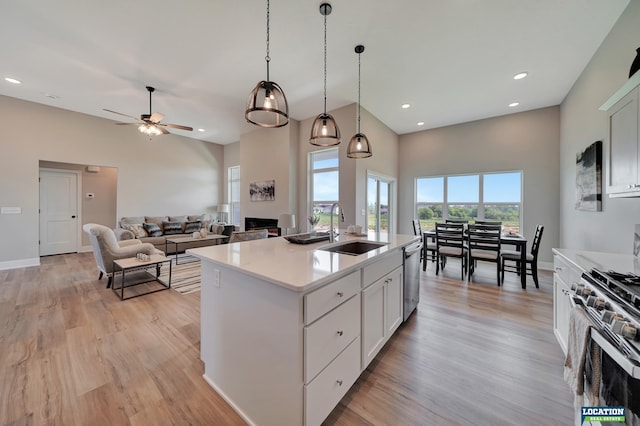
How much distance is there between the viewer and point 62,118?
512 centimetres

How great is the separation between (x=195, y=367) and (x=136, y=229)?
17.0 feet

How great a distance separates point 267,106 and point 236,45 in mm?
1937

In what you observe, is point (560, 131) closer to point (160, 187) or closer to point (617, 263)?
point (617, 263)

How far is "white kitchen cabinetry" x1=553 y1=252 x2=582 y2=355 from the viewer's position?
5.80ft

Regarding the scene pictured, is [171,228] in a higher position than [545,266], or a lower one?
higher

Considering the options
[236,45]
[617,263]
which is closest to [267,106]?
[236,45]

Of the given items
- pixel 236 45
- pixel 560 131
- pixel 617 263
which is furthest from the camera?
pixel 560 131

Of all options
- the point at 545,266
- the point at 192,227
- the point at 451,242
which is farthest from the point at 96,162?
the point at 545,266

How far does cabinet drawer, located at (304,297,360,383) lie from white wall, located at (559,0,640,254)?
2975 millimetres

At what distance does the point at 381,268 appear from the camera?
1.93 meters

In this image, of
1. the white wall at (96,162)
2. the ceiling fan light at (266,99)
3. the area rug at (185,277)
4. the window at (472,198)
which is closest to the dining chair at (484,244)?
the window at (472,198)

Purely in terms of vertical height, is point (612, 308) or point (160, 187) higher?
point (160, 187)

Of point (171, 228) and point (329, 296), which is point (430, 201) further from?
point (171, 228)

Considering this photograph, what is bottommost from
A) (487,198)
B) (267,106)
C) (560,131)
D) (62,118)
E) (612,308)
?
(612,308)
